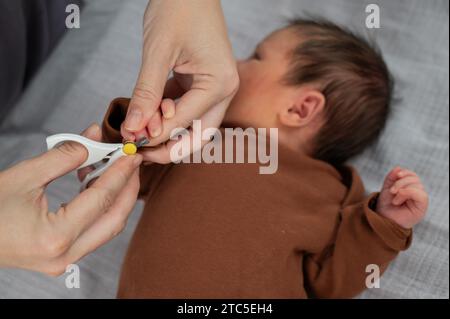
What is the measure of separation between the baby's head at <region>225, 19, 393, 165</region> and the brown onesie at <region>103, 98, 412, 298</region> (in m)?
0.08

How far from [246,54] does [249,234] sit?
606mm

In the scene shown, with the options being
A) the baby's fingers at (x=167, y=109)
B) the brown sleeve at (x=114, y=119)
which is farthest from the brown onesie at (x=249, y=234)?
the baby's fingers at (x=167, y=109)

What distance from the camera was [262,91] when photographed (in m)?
1.04

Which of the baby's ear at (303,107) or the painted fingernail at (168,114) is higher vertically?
the painted fingernail at (168,114)

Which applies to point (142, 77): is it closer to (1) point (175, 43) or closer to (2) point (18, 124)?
(1) point (175, 43)

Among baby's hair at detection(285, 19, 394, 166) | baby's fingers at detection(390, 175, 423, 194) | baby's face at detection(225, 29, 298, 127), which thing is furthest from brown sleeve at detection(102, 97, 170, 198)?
baby's fingers at detection(390, 175, 423, 194)

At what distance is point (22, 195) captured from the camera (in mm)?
632

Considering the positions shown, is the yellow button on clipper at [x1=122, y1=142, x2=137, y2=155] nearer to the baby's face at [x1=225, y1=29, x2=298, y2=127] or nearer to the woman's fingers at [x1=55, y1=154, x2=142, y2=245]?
the woman's fingers at [x1=55, y1=154, x2=142, y2=245]

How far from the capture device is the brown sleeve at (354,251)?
94cm

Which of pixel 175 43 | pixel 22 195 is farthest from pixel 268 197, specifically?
pixel 22 195

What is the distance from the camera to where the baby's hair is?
104 cm

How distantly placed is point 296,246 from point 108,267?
43 cm

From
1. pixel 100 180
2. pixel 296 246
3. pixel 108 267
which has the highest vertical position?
pixel 100 180

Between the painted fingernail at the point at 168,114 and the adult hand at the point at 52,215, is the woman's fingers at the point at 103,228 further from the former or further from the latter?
the painted fingernail at the point at 168,114
